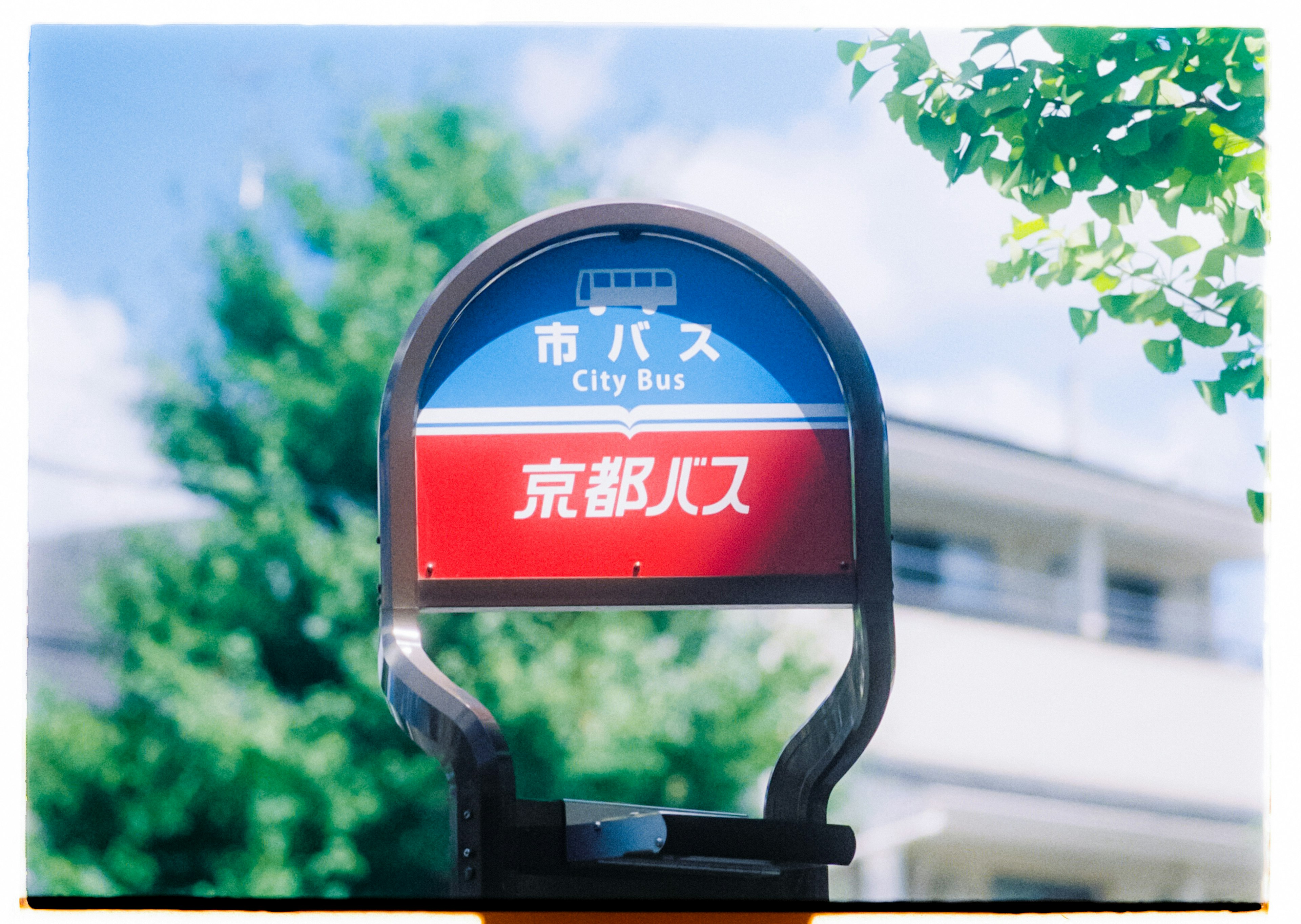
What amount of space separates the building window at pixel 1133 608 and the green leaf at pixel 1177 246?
12401mm

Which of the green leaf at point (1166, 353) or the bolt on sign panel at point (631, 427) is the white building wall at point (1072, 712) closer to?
the green leaf at point (1166, 353)

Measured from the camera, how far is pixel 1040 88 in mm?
3328

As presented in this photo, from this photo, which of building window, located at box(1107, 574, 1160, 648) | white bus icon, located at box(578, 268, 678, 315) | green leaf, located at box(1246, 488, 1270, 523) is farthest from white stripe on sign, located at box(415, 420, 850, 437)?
building window, located at box(1107, 574, 1160, 648)

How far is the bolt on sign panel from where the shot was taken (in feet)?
8.07

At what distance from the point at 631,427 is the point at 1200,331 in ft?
6.63

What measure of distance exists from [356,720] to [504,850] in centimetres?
549

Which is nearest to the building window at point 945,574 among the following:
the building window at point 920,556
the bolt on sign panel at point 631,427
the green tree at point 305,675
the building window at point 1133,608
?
the building window at point 920,556

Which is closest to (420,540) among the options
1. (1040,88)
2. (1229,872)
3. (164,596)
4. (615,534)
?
(615,534)

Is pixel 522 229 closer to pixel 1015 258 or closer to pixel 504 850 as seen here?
pixel 504 850

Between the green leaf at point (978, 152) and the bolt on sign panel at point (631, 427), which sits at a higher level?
the green leaf at point (978, 152)

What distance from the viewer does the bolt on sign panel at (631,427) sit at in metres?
2.46

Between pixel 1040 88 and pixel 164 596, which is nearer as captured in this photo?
pixel 1040 88

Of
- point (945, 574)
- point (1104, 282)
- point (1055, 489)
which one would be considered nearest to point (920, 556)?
point (945, 574)

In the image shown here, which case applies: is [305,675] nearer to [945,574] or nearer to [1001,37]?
[1001,37]
